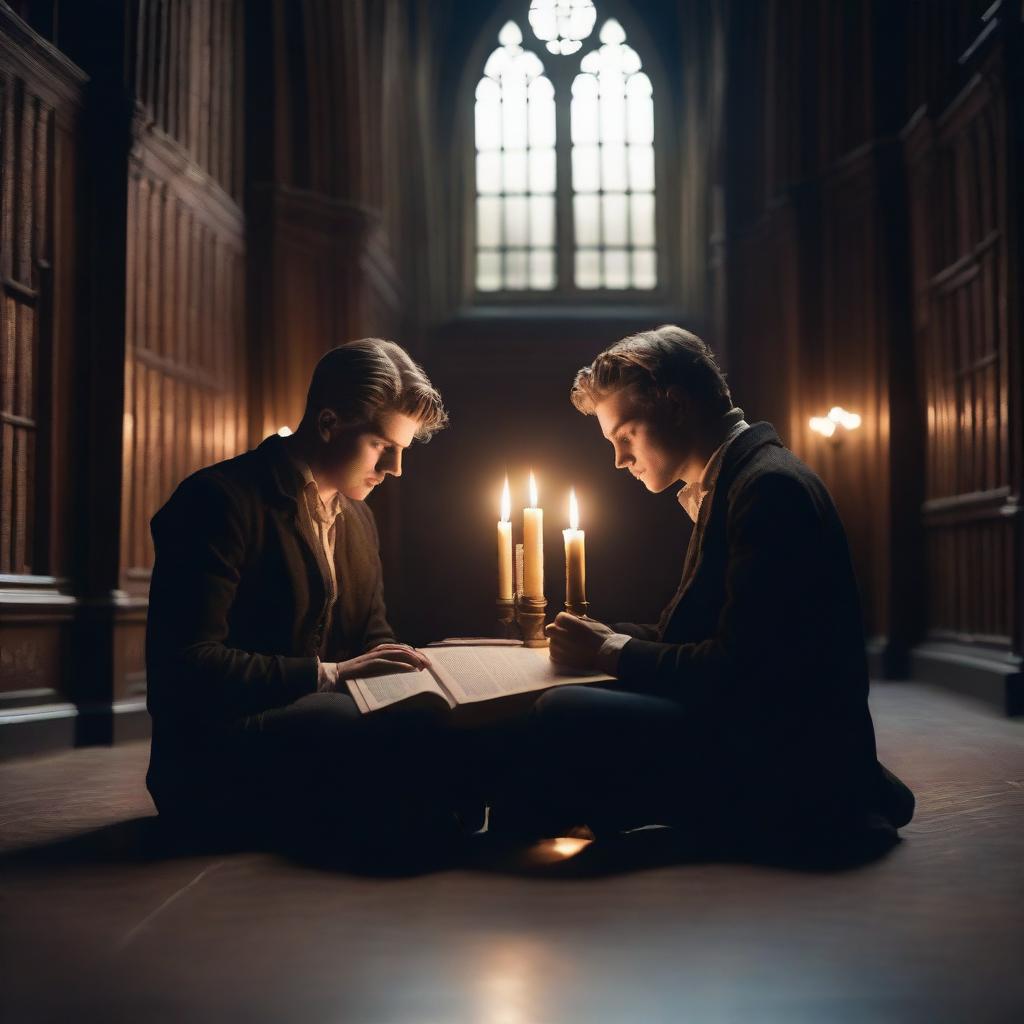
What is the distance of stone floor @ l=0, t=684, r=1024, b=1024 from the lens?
5.43 ft

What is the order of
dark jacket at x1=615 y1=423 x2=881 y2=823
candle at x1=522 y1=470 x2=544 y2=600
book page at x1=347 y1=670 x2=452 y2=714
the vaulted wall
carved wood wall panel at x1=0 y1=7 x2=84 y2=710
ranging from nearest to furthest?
book page at x1=347 y1=670 x2=452 y2=714 → dark jacket at x1=615 y1=423 x2=881 y2=823 → candle at x1=522 y1=470 x2=544 y2=600 → carved wood wall panel at x1=0 y1=7 x2=84 y2=710 → the vaulted wall

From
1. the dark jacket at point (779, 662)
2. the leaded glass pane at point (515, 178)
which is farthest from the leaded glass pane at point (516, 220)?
the dark jacket at point (779, 662)

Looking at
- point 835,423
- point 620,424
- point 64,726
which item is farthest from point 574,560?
point 835,423

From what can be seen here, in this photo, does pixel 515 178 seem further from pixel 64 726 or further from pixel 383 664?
pixel 383 664

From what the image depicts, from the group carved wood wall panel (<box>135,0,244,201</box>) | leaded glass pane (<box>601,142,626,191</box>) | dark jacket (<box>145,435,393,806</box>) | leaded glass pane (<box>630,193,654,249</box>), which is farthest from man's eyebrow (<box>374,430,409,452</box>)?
leaded glass pane (<box>601,142,626,191</box>)

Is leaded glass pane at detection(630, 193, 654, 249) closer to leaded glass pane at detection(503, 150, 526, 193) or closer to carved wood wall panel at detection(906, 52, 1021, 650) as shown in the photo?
leaded glass pane at detection(503, 150, 526, 193)

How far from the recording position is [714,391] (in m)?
2.74

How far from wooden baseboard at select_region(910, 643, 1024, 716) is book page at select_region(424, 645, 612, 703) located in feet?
14.2

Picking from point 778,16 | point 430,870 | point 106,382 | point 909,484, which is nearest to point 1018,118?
point 909,484

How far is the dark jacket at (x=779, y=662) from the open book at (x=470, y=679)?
0.61ft

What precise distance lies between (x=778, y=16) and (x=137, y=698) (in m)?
8.14

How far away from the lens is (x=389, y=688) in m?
2.44

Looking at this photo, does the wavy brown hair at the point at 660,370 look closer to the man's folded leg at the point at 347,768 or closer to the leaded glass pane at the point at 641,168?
the man's folded leg at the point at 347,768

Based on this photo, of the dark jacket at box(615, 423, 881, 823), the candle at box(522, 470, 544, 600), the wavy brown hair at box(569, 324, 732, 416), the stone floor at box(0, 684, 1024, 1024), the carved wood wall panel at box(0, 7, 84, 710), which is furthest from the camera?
the carved wood wall panel at box(0, 7, 84, 710)
